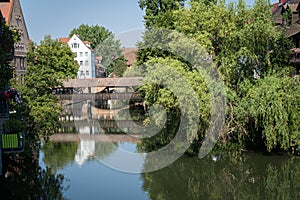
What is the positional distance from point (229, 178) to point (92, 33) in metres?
77.6

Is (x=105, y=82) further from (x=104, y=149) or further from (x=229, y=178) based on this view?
(x=229, y=178)

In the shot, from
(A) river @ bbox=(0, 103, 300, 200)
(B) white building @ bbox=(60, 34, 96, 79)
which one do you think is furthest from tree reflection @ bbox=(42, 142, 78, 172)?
(B) white building @ bbox=(60, 34, 96, 79)

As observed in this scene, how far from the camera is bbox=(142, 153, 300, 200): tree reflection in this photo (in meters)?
17.2

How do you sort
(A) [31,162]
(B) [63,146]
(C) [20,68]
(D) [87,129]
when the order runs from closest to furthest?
(A) [31,162] < (B) [63,146] < (D) [87,129] < (C) [20,68]

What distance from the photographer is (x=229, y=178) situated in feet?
63.6

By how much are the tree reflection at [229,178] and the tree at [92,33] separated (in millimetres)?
72977

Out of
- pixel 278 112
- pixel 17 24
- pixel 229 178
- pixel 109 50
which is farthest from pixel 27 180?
pixel 109 50

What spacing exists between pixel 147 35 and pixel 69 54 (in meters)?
22.3

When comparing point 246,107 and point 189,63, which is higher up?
point 189,63

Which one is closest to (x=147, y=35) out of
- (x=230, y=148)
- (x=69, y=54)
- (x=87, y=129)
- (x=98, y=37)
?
(x=87, y=129)

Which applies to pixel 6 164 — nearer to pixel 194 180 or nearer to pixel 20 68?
pixel 194 180

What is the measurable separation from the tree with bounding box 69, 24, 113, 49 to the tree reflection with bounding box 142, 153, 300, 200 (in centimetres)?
7298

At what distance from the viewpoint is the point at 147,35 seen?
3759 cm

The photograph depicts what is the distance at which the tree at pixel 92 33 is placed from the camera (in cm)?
9256
